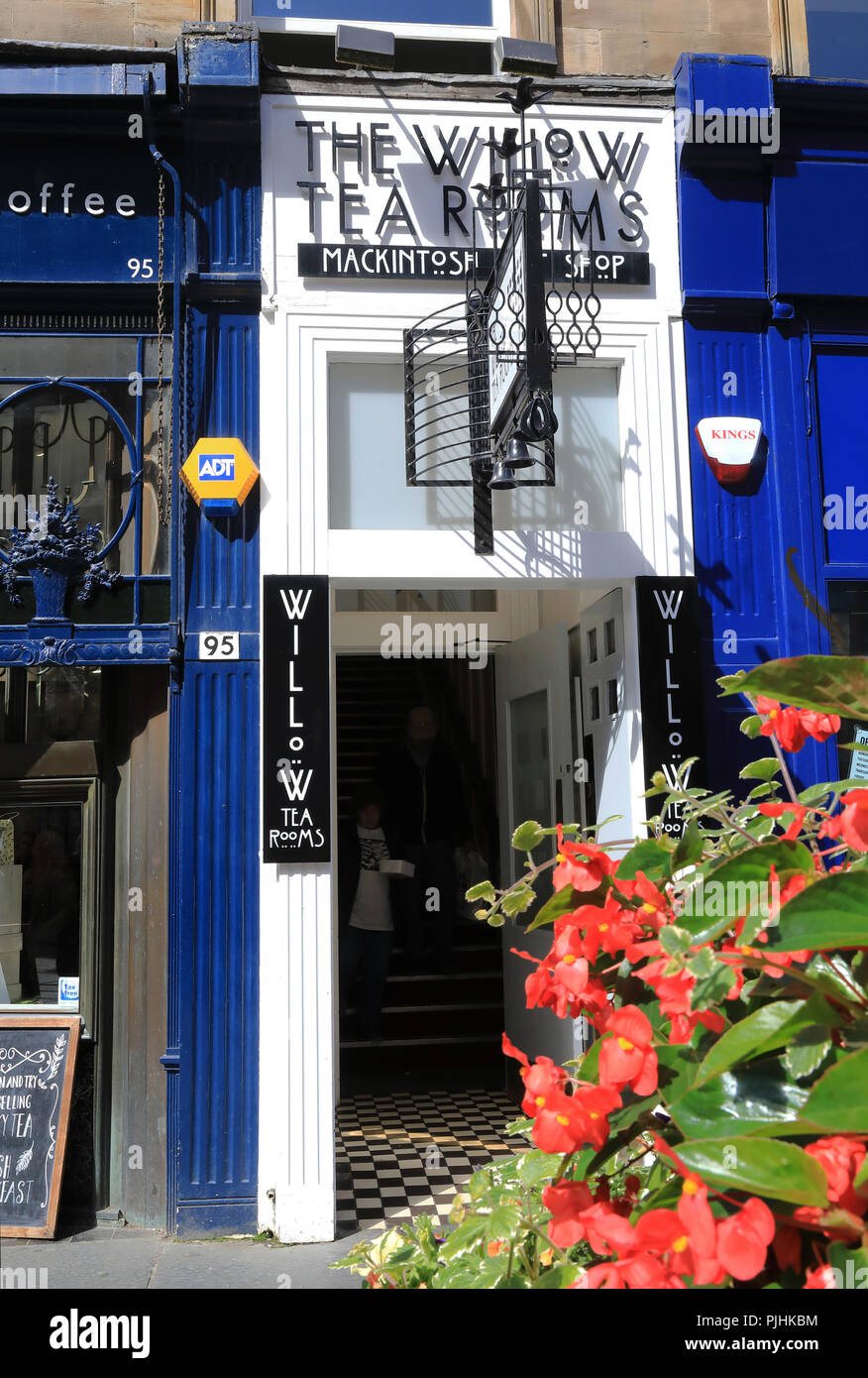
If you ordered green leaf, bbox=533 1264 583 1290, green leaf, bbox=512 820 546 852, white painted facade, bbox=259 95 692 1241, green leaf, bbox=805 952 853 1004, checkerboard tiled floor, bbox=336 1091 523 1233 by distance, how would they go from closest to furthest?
green leaf, bbox=805 952 853 1004
green leaf, bbox=533 1264 583 1290
green leaf, bbox=512 820 546 852
white painted facade, bbox=259 95 692 1241
checkerboard tiled floor, bbox=336 1091 523 1233

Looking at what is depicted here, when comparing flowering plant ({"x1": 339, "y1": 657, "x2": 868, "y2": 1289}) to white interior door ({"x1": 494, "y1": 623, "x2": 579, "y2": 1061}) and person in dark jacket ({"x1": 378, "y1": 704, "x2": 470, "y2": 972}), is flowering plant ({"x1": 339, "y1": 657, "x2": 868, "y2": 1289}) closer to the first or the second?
white interior door ({"x1": 494, "y1": 623, "x2": 579, "y2": 1061})

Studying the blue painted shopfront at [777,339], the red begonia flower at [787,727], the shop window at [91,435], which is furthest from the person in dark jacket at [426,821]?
the red begonia flower at [787,727]

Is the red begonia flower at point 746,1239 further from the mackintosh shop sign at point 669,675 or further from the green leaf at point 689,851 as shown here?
the mackintosh shop sign at point 669,675

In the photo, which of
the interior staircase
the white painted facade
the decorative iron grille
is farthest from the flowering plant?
the interior staircase

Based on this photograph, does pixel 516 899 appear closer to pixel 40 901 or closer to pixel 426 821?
pixel 40 901

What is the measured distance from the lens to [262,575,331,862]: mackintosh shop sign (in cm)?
486

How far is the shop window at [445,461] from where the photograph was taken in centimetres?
529

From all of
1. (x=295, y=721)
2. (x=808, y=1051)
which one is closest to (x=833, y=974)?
(x=808, y=1051)

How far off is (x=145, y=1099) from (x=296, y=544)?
8.51 ft

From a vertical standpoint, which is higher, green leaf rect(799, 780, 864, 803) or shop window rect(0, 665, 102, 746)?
shop window rect(0, 665, 102, 746)

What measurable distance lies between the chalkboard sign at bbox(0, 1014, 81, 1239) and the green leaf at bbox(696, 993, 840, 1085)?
451 centimetres

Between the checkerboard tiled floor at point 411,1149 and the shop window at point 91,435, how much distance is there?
3213 millimetres

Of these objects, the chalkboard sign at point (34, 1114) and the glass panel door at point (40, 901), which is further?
the glass panel door at point (40, 901)
